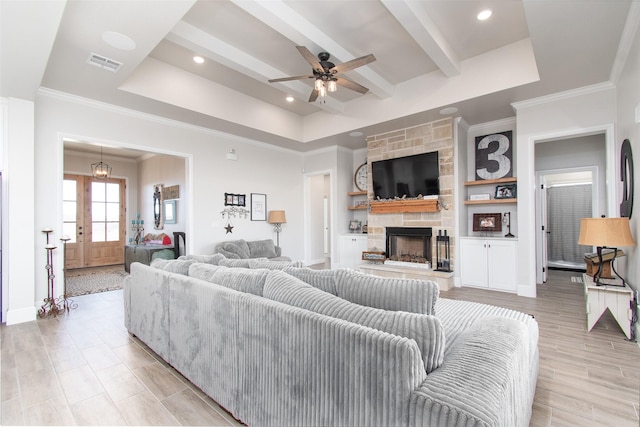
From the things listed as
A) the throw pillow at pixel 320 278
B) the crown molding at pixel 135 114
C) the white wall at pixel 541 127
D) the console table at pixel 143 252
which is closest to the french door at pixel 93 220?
the console table at pixel 143 252

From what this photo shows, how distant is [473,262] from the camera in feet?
16.4

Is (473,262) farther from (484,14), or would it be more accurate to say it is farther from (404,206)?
(484,14)

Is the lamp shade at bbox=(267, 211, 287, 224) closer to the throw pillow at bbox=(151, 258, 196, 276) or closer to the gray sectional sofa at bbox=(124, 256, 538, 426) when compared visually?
the throw pillow at bbox=(151, 258, 196, 276)

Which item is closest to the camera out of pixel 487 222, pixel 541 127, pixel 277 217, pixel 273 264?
pixel 273 264

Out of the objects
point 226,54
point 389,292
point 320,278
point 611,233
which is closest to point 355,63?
point 226,54

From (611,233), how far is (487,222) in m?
2.47

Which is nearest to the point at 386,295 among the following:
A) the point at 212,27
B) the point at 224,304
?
the point at 224,304

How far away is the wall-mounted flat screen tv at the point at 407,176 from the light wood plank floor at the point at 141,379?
2641mm

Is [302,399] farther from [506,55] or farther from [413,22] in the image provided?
[506,55]

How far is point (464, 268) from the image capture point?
5082 millimetres

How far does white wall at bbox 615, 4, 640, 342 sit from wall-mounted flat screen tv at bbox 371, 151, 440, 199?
2.31 metres

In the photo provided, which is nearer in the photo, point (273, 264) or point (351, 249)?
point (273, 264)

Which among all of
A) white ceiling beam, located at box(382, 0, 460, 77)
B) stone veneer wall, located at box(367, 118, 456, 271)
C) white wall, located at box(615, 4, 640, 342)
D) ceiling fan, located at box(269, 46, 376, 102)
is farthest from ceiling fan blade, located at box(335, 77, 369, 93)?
white wall, located at box(615, 4, 640, 342)

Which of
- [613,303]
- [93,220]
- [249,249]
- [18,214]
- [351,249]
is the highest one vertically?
[18,214]
